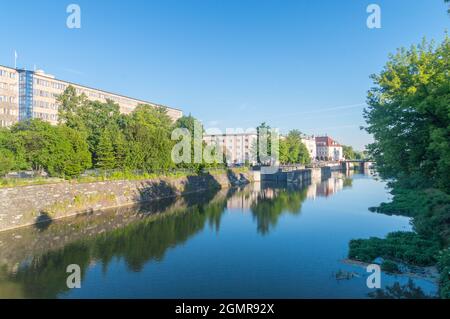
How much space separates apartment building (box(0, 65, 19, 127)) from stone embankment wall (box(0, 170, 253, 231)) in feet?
159

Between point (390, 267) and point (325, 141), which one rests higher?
point (325, 141)

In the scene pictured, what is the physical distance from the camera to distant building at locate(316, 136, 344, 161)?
188500 mm

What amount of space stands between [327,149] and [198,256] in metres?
177

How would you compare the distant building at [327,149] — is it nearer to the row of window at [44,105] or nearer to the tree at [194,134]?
the tree at [194,134]

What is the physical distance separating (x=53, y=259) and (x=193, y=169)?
140ft

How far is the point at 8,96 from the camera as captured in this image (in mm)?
78375

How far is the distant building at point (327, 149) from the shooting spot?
618 feet

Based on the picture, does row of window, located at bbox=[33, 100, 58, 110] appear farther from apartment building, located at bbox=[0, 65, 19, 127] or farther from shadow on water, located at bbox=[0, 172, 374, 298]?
shadow on water, located at bbox=[0, 172, 374, 298]

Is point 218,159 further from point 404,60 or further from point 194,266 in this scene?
point 194,266

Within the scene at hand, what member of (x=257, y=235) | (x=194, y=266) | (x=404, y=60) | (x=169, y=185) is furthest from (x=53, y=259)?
(x=404, y=60)

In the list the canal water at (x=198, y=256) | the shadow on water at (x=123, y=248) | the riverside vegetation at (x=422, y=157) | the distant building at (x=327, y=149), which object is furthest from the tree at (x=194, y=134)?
the distant building at (x=327, y=149)

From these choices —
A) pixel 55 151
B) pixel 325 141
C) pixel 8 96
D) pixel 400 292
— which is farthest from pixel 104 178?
pixel 325 141

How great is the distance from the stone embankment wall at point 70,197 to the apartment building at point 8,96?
4845 centimetres

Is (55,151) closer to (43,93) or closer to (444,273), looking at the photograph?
(444,273)
